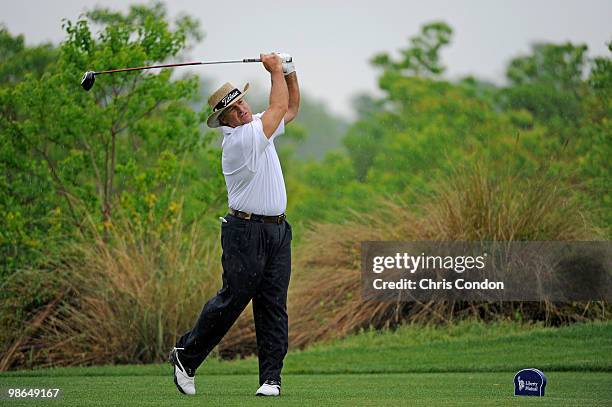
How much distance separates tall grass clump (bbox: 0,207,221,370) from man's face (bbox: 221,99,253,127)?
4.98 meters

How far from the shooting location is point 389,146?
2177cm

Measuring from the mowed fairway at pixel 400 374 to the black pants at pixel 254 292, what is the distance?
1.01ft

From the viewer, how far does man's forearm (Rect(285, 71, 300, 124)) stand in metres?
8.13

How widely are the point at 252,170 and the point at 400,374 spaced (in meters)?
3.38

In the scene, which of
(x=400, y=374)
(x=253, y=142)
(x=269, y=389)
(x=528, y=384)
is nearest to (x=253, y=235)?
(x=253, y=142)

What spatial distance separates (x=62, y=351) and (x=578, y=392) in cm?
681

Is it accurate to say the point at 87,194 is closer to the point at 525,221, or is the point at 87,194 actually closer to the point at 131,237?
the point at 131,237

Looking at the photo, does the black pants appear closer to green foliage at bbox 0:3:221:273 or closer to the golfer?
the golfer

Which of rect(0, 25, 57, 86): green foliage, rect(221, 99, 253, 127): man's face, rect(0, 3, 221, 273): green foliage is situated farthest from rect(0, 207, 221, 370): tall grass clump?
rect(0, 25, 57, 86): green foliage

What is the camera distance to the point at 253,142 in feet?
24.7

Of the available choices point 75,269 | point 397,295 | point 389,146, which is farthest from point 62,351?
point 389,146

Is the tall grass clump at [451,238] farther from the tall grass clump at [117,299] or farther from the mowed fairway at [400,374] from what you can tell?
the tall grass clump at [117,299]

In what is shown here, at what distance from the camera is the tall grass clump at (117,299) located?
12445 mm

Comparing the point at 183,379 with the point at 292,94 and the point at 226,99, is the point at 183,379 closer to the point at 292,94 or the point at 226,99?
the point at 226,99
